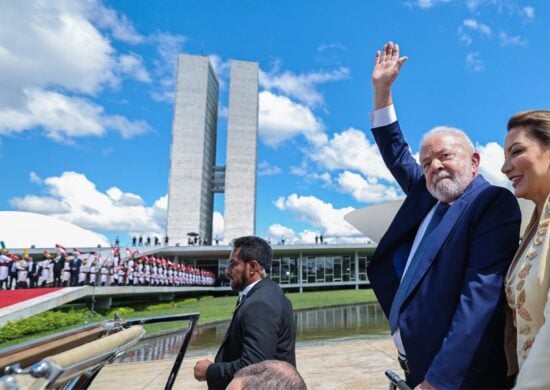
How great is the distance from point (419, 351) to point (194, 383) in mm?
4625

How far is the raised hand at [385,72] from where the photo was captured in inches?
89.9

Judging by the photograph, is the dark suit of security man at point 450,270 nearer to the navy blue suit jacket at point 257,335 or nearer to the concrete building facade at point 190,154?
the navy blue suit jacket at point 257,335

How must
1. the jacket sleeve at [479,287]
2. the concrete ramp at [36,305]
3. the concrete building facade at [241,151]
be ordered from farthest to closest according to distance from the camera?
1. the concrete building facade at [241,151]
2. the concrete ramp at [36,305]
3. the jacket sleeve at [479,287]

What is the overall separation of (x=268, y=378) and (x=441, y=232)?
92cm

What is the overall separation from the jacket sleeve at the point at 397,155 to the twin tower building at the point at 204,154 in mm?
62034

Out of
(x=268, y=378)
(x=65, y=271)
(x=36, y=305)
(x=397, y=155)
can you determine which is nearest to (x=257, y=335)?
(x=268, y=378)

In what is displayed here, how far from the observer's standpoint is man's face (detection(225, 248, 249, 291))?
8.20 feet

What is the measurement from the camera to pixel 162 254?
39.2 meters

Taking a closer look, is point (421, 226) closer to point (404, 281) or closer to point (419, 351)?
point (404, 281)

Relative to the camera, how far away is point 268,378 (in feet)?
4.10

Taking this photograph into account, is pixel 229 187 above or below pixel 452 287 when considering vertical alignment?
above

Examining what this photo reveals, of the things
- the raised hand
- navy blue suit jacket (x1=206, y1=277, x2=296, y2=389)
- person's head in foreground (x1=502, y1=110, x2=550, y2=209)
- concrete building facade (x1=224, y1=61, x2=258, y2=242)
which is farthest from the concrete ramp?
concrete building facade (x1=224, y1=61, x2=258, y2=242)

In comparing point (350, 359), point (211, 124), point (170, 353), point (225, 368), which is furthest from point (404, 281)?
point (211, 124)

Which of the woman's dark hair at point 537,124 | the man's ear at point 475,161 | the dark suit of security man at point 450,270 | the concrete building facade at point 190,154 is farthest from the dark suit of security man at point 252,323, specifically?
the concrete building facade at point 190,154
